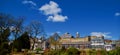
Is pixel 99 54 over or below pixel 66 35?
below

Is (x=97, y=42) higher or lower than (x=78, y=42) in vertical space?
lower

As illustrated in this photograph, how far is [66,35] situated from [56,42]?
42061 millimetres

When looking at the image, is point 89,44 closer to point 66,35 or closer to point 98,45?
point 98,45

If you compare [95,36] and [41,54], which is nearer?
[41,54]

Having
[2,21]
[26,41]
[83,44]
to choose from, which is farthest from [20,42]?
[83,44]

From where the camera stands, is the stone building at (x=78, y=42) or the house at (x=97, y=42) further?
the stone building at (x=78, y=42)

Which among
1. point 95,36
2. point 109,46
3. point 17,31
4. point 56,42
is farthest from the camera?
point 95,36

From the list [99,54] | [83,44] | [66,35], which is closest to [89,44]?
[83,44]

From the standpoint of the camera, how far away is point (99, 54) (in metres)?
38.6

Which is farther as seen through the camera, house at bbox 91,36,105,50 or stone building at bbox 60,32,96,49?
stone building at bbox 60,32,96,49

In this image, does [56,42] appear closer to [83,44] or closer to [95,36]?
[83,44]

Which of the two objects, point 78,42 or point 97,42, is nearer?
point 97,42

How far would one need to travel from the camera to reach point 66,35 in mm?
103875

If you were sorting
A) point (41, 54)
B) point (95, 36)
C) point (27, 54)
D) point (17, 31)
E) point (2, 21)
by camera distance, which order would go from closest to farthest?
point (27, 54) → point (41, 54) → point (2, 21) → point (17, 31) → point (95, 36)
